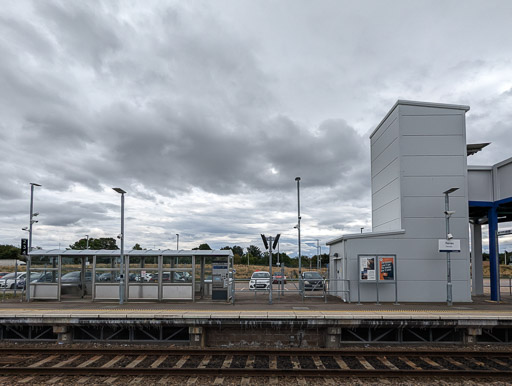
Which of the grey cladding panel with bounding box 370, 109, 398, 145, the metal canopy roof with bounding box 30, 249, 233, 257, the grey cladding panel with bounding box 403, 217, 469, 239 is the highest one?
the grey cladding panel with bounding box 370, 109, 398, 145

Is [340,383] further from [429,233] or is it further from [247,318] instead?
[429,233]

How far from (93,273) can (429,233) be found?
15.1m

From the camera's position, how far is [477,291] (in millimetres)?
21766

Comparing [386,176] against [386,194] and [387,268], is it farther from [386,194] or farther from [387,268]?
[387,268]

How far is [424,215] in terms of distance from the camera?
60.3 ft

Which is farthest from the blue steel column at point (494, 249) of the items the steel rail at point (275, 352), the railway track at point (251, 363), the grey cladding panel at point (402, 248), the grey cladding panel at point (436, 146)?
the railway track at point (251, 363)

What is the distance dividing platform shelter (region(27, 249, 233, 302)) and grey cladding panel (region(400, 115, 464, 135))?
10218 mm

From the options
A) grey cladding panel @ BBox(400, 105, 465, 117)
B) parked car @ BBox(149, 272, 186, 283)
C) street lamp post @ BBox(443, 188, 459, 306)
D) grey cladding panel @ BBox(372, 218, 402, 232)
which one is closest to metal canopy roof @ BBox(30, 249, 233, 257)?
parked car @ BBox(149, 272, 186, 283)

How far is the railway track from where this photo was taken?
31.9ft

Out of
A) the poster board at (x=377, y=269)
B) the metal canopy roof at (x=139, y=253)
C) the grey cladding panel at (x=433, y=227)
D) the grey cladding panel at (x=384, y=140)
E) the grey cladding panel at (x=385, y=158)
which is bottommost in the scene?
the poster board at (x=377, y=269)

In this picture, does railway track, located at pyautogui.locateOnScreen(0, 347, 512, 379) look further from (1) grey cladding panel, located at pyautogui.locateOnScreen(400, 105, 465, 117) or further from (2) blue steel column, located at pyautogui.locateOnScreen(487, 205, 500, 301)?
(1) grey cladding panel, located at pyautogui.locateOnScreen(400, 105, 465, 117)

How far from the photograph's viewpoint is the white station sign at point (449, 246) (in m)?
17.1

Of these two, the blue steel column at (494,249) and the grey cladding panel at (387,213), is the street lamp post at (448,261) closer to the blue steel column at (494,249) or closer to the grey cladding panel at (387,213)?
the grey cladding panel at (387,213)

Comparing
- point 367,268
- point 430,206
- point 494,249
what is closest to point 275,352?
point 367,268
